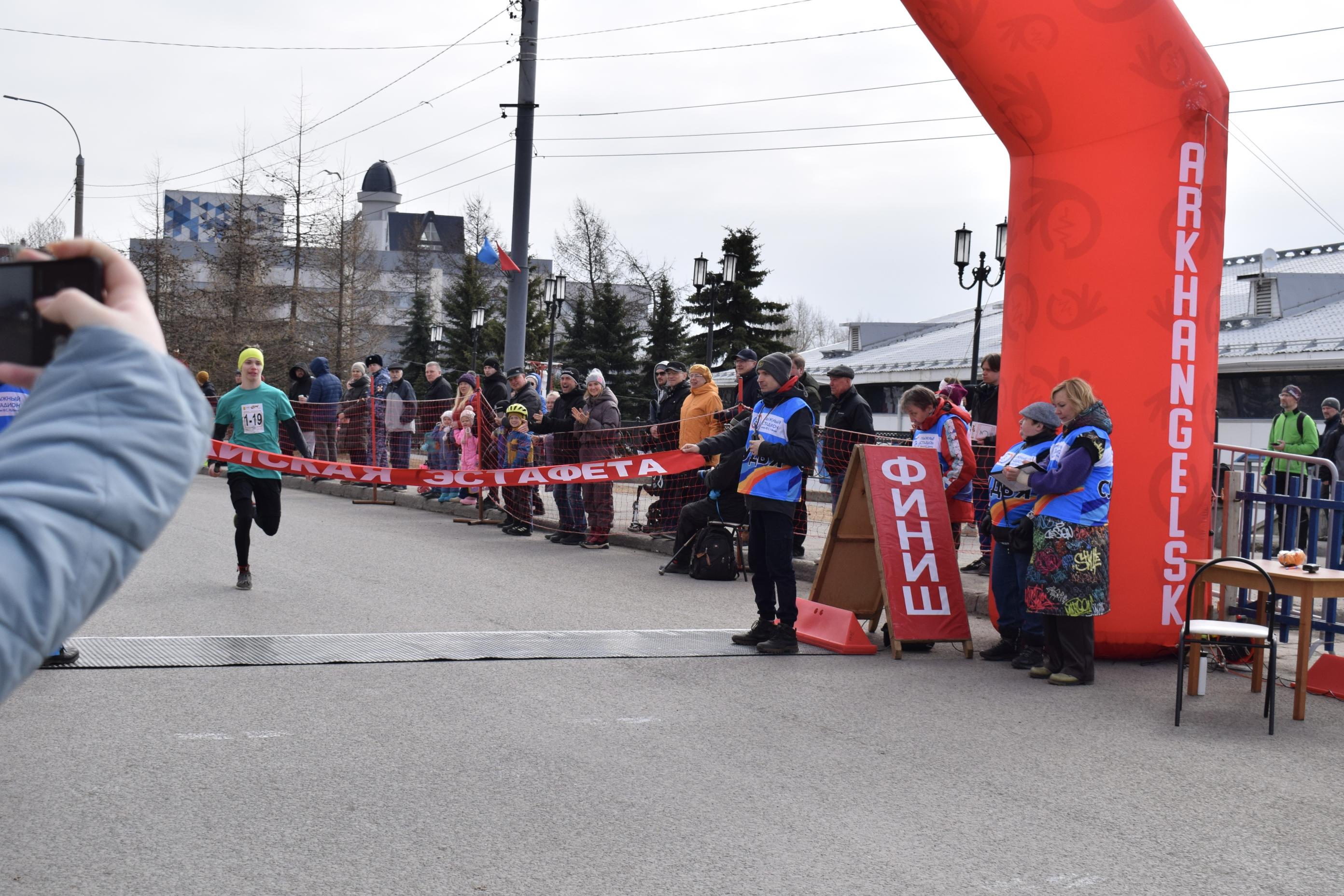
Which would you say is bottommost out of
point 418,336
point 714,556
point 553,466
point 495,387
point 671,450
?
point 714,556

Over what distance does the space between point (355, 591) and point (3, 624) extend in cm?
974

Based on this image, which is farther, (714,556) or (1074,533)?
(714,556)

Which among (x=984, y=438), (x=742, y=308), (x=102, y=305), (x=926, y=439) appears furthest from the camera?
(x=742, y=308)

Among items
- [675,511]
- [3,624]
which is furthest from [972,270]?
[3,624]

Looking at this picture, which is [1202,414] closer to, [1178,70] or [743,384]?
[1178,70]

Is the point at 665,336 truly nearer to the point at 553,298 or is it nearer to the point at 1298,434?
the point at 553,298

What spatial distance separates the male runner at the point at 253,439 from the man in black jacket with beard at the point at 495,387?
6.73m

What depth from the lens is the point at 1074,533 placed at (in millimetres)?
8008

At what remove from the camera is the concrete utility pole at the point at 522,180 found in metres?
20.7

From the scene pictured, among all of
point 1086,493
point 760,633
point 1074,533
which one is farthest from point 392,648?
point 1086,493

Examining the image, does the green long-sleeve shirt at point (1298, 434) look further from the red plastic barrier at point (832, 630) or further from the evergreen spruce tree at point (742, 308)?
the evergreen spruce tree at point (742, 308)

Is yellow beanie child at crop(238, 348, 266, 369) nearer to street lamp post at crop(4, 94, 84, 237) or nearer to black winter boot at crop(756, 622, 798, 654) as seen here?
black winter boot at crop(756, 622, 798, 654)

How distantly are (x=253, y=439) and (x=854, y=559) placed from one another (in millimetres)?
5121

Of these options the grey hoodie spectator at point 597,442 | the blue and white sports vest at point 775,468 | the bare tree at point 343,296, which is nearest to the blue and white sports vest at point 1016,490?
the blue and white sports vest at point 775,468
